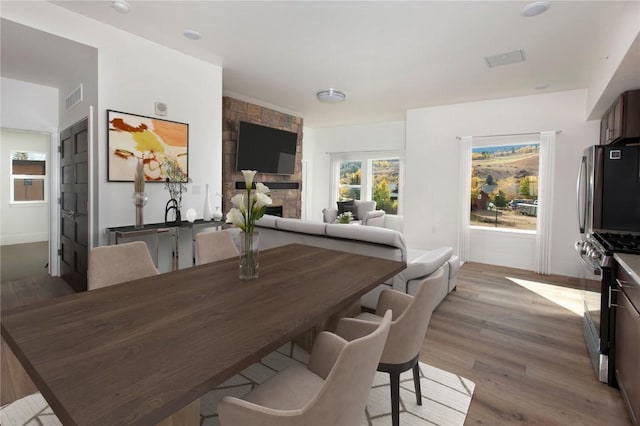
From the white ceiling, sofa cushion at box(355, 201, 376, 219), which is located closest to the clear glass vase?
the white ceiling

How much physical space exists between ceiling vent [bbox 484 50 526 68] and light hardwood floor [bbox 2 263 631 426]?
2.73 metres

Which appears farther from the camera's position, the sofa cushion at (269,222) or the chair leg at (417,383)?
the sofa cushion at (269,222)

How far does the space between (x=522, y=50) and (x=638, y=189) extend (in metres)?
1.78

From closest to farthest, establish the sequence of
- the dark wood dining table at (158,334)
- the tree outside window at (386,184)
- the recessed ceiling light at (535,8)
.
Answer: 1. the dark wood dining table at (158,334)
2. the recessed ceiling light at (535,8)
3. the tree outside window at (386,184)

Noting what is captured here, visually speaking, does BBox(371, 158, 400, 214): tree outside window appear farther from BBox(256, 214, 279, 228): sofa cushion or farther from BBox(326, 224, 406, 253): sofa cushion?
BBox(326, 224, 406, 253): sofa cushion

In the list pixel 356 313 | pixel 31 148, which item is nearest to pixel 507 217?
pixel 356 313

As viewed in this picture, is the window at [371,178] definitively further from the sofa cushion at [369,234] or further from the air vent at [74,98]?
the air vent at [74,98]

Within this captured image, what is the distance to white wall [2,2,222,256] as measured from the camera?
2.91 meters

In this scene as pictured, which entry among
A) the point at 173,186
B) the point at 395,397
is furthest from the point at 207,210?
the point at 395,397

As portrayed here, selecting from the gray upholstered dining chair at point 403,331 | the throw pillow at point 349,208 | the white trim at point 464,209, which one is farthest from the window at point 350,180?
the gray upholstered dining chair at point 403,331

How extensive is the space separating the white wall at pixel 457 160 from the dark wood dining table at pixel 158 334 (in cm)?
438

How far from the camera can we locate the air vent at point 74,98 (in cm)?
362

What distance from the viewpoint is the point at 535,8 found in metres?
2.67

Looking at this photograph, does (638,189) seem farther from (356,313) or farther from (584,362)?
(356,313)
